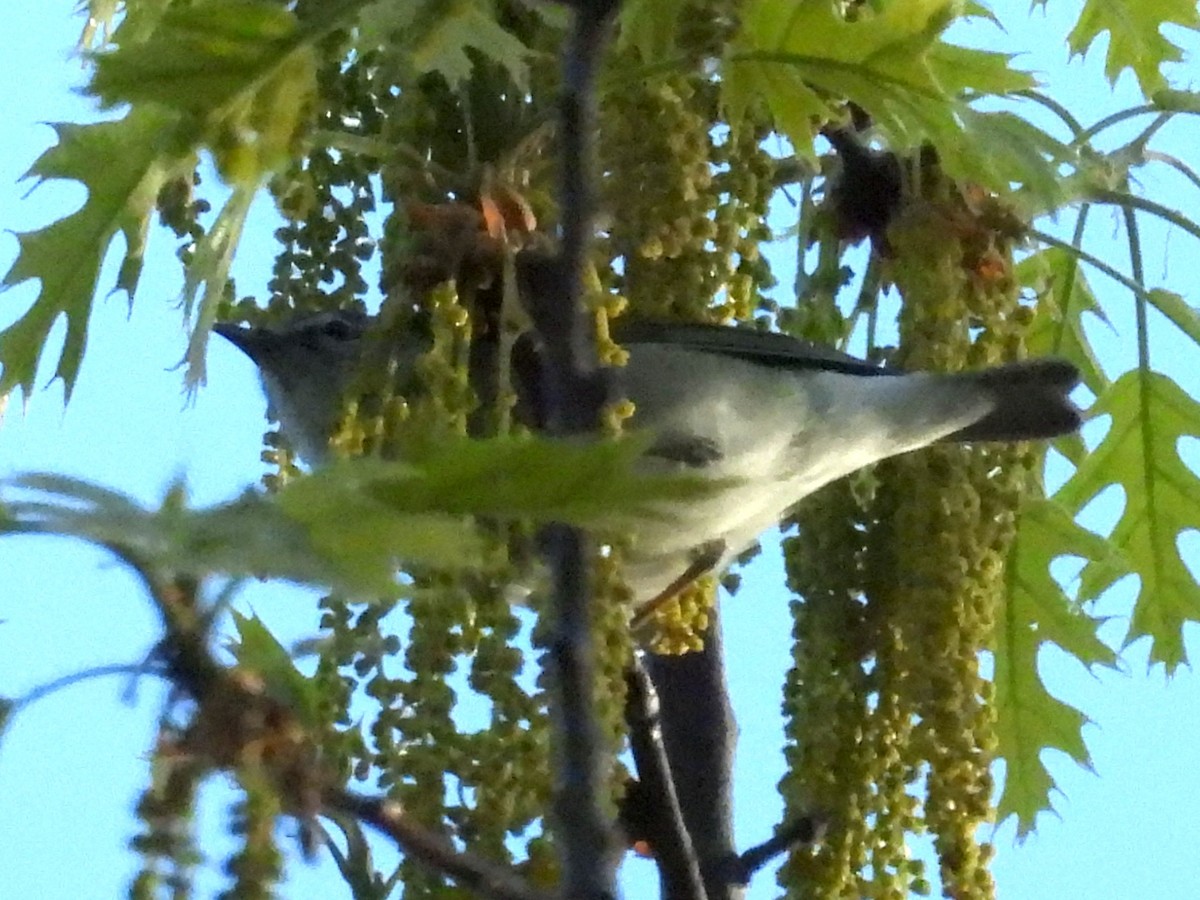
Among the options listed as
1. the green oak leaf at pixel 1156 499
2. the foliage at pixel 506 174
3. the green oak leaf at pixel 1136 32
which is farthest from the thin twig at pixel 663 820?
the green oak leaf at pixel 1136 32

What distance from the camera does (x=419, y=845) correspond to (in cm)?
69

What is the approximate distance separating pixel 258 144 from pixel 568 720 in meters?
0.45

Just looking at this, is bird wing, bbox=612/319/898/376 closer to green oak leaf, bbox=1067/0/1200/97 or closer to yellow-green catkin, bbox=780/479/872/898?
yellow-green catkin, bbox=780/479/872/898

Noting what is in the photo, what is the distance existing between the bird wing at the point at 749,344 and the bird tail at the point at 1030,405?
0.37 ft

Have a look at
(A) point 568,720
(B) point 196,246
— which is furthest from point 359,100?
(A) point 568,720

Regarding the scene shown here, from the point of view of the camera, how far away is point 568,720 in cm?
77

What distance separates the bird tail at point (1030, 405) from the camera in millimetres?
1672

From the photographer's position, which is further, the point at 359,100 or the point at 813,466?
the point at 813,466

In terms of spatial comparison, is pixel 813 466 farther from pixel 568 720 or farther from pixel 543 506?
pixel 543 506

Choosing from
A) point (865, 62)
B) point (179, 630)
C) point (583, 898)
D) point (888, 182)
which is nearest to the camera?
point (179, 630)

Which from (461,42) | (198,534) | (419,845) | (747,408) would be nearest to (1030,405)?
(747,408)

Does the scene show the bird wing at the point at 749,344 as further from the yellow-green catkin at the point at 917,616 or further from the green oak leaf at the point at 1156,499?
the green oak leaf at the point at 1156,499

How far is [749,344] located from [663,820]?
1.82ft

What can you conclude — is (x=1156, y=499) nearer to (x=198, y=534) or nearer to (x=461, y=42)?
(x=461, y=42)
